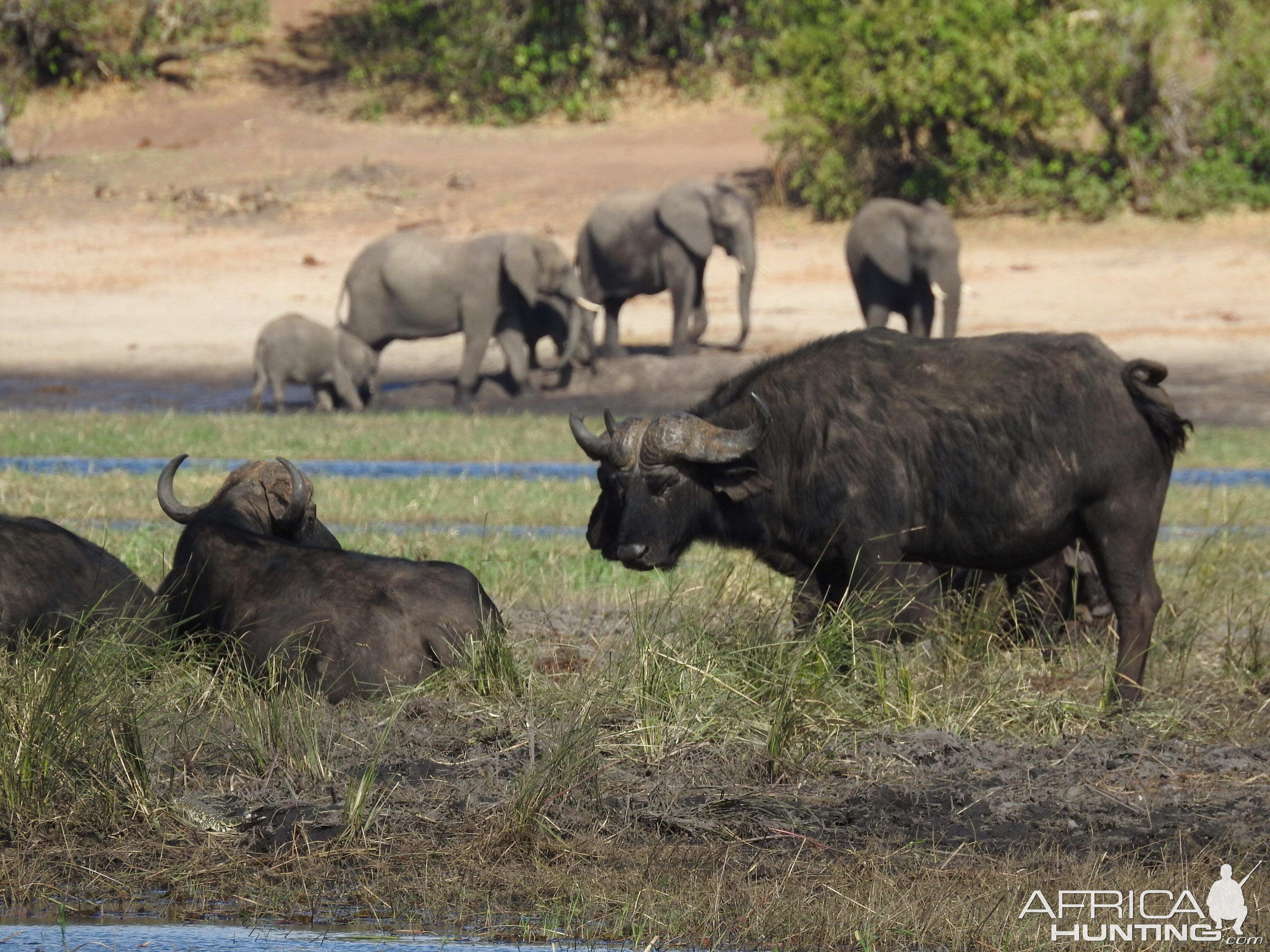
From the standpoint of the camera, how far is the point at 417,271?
75.6 ft

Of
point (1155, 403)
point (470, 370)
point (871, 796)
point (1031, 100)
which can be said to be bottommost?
point (470, 370)

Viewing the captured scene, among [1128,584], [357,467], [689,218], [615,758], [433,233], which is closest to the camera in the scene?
[615,758]

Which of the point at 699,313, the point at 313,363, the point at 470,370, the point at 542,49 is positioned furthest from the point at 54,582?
the point at 542,49

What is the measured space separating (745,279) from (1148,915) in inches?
777

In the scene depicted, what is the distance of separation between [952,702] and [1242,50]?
87.4 feet

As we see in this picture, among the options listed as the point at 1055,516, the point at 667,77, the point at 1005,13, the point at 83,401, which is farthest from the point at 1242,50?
the point at 1055,516

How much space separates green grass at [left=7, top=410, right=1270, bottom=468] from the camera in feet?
54.0

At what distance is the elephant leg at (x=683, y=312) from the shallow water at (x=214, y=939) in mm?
18819

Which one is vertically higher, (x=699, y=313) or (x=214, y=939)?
(x=214, y=939)

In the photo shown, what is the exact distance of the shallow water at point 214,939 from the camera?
5.45m

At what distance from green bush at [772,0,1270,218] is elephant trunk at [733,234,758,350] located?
665 cm

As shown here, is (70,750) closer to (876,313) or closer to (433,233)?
(876,313)

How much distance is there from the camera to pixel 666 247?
24922mm

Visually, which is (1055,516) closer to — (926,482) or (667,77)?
(926,482)
